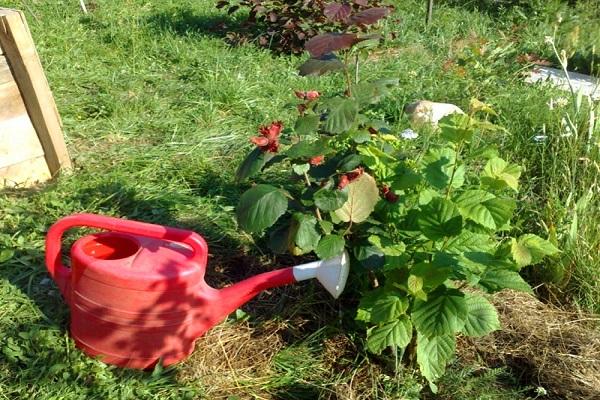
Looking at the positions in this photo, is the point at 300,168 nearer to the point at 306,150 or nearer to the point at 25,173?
the point at 306,150

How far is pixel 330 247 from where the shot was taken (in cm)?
182

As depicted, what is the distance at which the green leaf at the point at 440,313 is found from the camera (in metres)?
1.65

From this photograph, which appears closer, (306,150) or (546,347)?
(306,150)

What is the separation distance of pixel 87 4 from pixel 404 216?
4.69 m

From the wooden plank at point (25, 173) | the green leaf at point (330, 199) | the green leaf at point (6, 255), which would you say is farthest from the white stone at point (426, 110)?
the green leaf at point (6, 255)

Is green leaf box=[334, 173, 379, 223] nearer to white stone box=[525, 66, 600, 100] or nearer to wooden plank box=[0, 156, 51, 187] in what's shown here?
wooden plank box=[0, 156, 51, 187]

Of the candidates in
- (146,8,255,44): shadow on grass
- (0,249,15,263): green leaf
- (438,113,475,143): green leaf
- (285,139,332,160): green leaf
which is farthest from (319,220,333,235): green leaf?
(146,8,255,44): shadow on grass

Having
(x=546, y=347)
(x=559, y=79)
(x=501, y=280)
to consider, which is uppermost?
(x=501, y=280)

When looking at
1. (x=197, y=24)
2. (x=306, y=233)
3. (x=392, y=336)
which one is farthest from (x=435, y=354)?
(x=197, y=24)

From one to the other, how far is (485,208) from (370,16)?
2.11ft

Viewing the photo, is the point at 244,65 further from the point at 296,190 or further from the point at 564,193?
the point at 564,193

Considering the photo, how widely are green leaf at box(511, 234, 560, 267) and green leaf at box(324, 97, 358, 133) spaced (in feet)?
1.89

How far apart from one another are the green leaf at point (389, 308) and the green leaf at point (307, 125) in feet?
1.75

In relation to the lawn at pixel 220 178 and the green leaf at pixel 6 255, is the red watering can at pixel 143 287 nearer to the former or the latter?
the lawn at pixel 220 178
